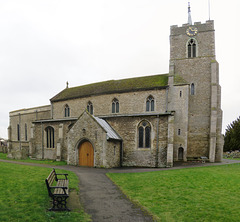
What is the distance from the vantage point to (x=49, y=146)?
91.1ft

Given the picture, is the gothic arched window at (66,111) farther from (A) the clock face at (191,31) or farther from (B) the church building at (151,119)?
(A) the clock face at (191,31)

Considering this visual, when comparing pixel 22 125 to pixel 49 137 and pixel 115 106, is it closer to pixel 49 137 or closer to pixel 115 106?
pixel 49 137

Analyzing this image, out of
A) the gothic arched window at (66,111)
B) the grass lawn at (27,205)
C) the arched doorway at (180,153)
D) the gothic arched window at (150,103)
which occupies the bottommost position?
the arched doorway at (180,153)

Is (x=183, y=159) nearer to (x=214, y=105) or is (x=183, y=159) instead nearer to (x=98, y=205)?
(x=214, y=105)

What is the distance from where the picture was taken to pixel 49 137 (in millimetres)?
27859

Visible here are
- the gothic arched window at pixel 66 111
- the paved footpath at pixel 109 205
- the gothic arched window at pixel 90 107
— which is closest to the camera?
the paved footpath at pixel 109 205

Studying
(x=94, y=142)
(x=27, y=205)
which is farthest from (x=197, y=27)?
(x=27, y=205)

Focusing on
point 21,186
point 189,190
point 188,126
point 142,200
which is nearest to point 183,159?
point 188,126

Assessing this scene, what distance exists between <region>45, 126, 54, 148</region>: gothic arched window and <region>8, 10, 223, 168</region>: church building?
0.14m

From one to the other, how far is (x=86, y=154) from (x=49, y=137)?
9.97m

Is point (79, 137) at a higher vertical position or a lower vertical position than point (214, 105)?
Result: lower

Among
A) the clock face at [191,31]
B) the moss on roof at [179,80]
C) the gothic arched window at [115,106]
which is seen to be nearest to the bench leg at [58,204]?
the gothic arched window at [115,106]

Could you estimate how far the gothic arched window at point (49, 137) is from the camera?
27534 mm

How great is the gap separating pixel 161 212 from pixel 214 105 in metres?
21.0
